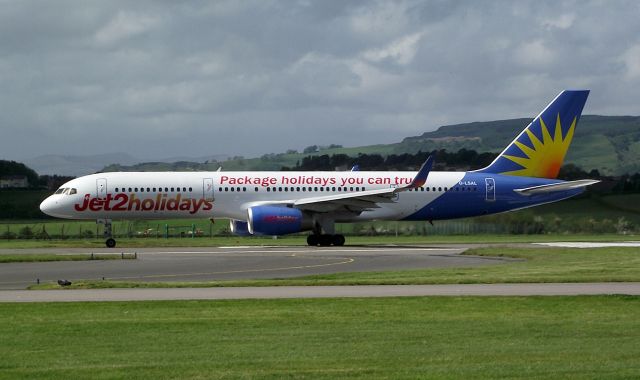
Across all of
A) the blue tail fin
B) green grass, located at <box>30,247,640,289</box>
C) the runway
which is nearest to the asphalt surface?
green grass, located at <box>30,247,640,289</box>

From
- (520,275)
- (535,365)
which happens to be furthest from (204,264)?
(535,365)

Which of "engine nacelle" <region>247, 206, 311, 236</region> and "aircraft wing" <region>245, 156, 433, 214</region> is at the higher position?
"aircraft wing" <region>245, 156, 433, 214</region>

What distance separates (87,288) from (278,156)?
163708 millimetres

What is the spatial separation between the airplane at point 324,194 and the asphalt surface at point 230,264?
3.57 metres

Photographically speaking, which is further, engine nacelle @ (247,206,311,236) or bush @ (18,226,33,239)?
bush @ (18,226,33,239)

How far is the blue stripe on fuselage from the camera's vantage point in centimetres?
5066

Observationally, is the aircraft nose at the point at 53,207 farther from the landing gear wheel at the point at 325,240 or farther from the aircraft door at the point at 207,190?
the landing gear wheel at the point at 325,240

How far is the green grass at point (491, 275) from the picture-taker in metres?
26.5

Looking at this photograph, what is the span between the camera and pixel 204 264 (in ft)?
116

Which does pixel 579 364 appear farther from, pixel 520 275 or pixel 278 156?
pixel 278 156

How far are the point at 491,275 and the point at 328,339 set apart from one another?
1248cm

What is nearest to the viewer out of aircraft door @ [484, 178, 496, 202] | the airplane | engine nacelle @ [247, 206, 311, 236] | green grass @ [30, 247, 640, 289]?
green grass @ [30, 247, 640, 289]

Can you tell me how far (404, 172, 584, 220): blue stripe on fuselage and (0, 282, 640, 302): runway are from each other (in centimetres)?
2499

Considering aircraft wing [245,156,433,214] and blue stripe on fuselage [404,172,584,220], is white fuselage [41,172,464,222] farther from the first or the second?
aircraft wing [245,156,433,214]
